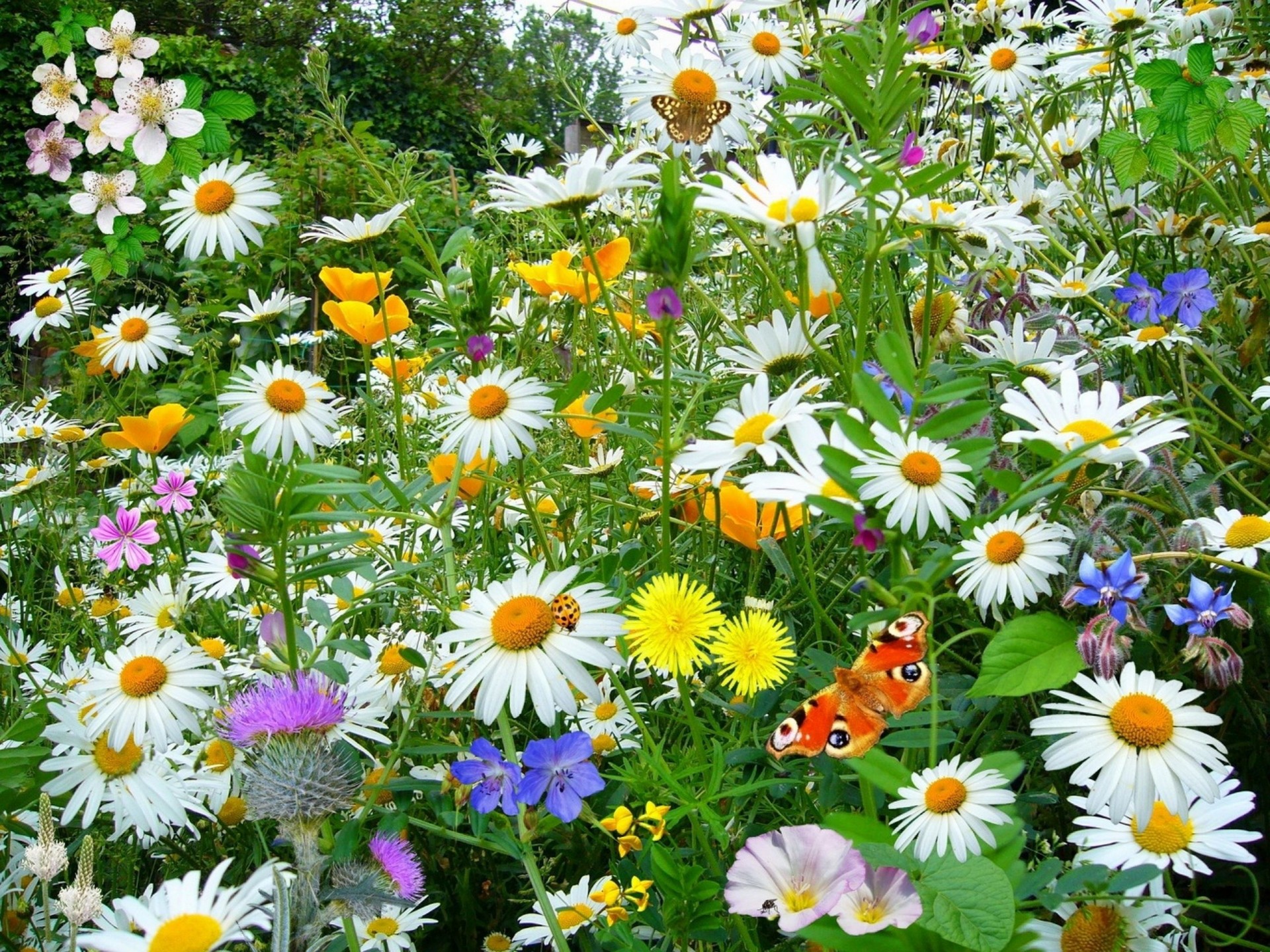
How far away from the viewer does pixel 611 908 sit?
31.7 inches

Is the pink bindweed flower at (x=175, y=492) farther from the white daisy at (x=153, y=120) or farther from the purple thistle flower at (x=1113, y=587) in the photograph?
the purple thistle flower at (x=1113, y=587)

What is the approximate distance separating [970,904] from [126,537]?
127 centimetres

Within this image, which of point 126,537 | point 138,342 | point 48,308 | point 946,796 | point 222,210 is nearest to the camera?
point 946,796

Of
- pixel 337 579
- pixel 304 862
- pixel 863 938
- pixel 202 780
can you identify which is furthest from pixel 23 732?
pixel 863 938

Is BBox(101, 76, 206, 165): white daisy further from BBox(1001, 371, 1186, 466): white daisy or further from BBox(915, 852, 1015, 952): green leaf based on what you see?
BBox(915, 852, 1015, 952): green leaf

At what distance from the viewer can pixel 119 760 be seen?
2.85 ft

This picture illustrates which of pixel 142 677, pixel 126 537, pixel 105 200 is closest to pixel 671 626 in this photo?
pixel 142 677

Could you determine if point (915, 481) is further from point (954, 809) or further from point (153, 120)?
point (153, 120)

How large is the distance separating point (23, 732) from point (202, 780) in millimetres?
152

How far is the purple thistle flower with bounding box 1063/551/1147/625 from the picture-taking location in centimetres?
75

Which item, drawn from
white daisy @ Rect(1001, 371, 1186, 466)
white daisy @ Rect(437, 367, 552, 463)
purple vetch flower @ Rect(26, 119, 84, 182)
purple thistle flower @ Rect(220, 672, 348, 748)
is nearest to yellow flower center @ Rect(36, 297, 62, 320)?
purple vetch flower @ Rect(26, 119, 84, 182)

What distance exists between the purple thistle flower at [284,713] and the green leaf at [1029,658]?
0.45m

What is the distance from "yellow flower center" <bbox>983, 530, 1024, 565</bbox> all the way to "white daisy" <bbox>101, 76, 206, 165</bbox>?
1023 mm

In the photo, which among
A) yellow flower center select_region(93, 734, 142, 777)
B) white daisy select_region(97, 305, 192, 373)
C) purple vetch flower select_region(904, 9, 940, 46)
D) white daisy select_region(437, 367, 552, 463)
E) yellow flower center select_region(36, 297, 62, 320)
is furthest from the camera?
yellow flower center select_region(36, 297, 62, 320)
